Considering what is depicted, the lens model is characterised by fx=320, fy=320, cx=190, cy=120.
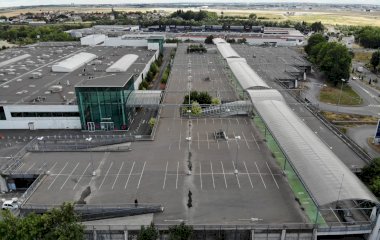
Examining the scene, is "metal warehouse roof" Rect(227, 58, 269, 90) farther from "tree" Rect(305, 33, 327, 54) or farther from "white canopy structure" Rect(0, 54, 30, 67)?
"white canopy structure" Rect(0, 54, 30, 67)

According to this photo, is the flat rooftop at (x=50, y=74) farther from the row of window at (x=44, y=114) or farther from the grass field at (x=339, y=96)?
the grass field at (x=339, y=96)

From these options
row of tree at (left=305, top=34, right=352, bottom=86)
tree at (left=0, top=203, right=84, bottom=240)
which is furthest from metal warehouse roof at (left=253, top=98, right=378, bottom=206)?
row of tree at (left=305, top=34, right=352, bottom=86)

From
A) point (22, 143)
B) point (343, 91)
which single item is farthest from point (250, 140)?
point (343, 91)

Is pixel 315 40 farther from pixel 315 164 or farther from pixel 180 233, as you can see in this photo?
pixel 180 233

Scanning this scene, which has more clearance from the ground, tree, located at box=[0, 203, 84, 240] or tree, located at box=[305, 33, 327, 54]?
tree, located at box=[305, 33, 327, 54]

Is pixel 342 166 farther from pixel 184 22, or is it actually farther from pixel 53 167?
pixel 184 22

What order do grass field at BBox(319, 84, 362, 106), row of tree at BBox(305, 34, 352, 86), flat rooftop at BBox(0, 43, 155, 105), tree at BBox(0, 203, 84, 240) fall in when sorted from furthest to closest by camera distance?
row of tree at BBox(305, 34, 352, 86) < grass field at BBox(319, 84, 362, 106) < flat rooftop at BBox(0, 43, 155, 105) < tree at BBox(0, 203, 84, 240)

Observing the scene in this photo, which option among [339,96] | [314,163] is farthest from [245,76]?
[314,163]
